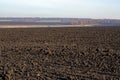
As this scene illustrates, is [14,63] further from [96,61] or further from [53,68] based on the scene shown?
[96,61]

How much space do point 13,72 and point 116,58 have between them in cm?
535

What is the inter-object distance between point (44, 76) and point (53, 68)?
1637mm

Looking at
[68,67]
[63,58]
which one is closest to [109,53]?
[63,58]

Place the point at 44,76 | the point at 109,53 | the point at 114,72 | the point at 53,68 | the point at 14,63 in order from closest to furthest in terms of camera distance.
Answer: the point at 44,76, the point at 114,72, the point at 53,68, the point at 14,63, the point at 109,53

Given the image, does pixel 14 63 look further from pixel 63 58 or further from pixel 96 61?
pixel 96 61

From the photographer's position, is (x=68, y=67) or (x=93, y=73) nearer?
(x=93, y=73)

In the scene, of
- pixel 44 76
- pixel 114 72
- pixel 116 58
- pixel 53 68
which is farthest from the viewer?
pixel 116 58

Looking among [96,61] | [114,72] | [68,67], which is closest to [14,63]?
A: [68,67]

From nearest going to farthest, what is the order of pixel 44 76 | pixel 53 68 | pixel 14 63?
1. pixel 44 76
2. pixel 53 68
3. pixel 14 63

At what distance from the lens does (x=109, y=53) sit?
15.3 meters

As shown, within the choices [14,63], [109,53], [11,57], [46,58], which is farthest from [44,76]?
[109,53]

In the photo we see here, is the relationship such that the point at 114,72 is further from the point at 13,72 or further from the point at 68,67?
the point at 13,72

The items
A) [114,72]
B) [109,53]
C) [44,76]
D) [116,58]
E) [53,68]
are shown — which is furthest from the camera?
[109,53]

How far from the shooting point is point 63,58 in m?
14.2
